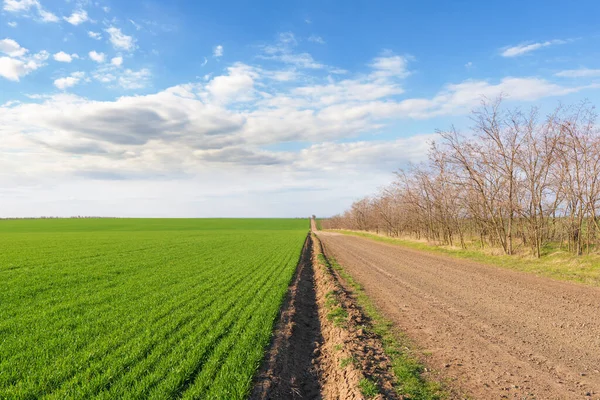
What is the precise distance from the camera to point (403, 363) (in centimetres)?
648

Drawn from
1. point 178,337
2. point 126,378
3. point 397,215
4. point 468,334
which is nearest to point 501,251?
point 468,334

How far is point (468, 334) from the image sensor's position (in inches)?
313

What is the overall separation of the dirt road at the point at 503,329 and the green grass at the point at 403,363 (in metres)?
0.34

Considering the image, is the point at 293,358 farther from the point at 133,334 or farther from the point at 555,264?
the point at 555,264

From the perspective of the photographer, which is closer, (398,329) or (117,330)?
(117,330)

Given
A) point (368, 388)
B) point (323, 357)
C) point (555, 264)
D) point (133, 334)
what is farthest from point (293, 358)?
point (555, 264)

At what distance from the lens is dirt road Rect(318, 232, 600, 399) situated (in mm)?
5582

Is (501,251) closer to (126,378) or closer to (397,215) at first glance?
(126,378)

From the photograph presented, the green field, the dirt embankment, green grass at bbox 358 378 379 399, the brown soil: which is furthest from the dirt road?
the green field

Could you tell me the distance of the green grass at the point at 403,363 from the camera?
5367mm

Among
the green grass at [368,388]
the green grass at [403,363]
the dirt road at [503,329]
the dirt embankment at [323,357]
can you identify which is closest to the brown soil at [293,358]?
the dirt embankment at [323,357]

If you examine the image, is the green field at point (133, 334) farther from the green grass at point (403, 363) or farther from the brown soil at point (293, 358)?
the green grass at point (403, 363)

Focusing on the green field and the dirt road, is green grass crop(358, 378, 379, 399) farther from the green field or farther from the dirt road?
the green field

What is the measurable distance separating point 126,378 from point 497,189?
88.1 feet
